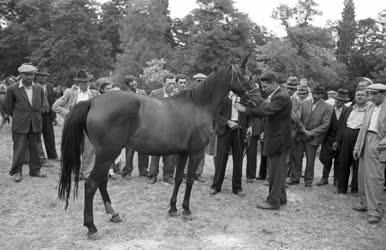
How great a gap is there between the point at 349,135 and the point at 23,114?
6921mm

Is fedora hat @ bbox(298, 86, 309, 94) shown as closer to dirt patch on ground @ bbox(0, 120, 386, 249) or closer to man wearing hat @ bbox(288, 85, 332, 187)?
man wearing hat @ bbox(288, 85, 332, 187)

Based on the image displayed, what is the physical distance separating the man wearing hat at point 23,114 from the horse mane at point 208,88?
358 cm

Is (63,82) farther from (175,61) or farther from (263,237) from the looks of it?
(263,237)

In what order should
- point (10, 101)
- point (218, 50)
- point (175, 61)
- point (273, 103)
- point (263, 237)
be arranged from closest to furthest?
point (263, 237), point (273, 103), point (10, 101), point (218, 50), point (175, 61)

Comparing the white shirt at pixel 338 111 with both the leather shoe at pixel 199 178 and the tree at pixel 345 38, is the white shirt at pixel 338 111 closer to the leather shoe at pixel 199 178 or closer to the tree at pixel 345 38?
the leather shoe at pixel 199 178

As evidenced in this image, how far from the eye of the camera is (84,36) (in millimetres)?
38969

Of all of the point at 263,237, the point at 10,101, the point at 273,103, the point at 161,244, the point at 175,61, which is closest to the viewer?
the point at 161,244

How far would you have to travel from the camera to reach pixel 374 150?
5.71 meters

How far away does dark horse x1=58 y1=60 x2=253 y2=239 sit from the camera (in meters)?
4.59

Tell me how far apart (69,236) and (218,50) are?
112ft

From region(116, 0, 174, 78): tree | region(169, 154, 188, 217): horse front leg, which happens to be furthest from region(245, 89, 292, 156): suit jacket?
region(116, 0, 174, 78): tree

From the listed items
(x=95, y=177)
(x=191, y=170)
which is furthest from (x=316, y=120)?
(x=95, y=177)

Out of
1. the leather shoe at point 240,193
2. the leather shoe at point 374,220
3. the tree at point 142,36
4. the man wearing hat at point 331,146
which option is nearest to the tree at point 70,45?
the tree at point 142,36

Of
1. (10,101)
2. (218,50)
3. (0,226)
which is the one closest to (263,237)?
(0,226)
